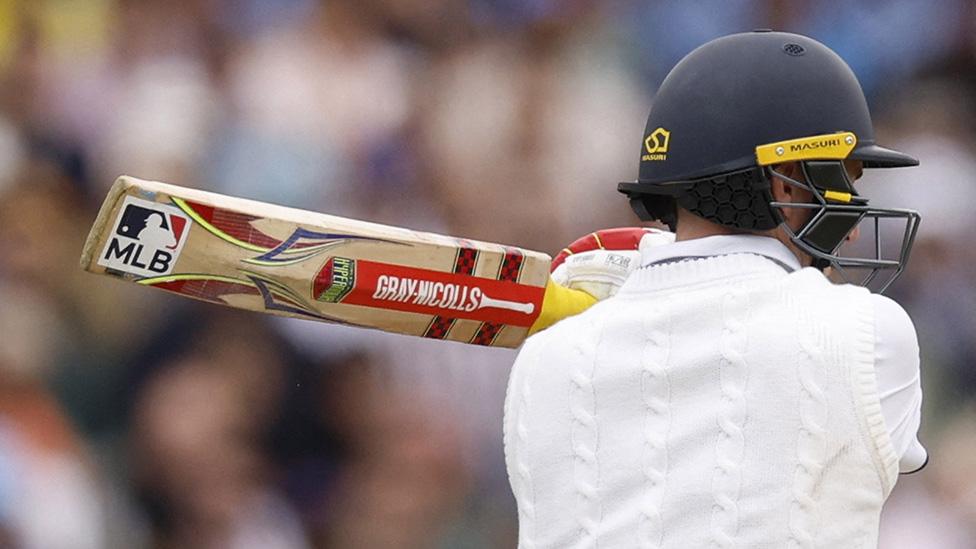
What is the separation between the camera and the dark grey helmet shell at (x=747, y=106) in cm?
187

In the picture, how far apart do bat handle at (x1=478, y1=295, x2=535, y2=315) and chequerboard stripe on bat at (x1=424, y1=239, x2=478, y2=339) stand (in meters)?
0.05

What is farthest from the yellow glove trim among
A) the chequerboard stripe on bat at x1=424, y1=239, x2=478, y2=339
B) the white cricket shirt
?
the white cricket shirt

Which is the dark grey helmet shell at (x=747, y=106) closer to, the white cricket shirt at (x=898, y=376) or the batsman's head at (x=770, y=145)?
the batsman's head at (x=770, y=145)

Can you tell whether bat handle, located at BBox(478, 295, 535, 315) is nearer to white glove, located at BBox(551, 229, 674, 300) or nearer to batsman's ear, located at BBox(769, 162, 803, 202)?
white glove, located at BBox(551, 229, 674, 300)

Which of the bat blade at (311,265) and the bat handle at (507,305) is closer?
the bat blade at (311,265)

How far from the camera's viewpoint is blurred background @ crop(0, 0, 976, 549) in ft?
12.5

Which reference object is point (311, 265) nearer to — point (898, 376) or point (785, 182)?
point (785, 182)

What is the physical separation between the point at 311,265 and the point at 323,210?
1766 mm

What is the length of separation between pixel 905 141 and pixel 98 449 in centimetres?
243

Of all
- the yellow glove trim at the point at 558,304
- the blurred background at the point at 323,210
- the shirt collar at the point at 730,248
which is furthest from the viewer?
the blurred background at the point at 323,210

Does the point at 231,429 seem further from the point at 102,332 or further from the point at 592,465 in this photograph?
the point at 592,465

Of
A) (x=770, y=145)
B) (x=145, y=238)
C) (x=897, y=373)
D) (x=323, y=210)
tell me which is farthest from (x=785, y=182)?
(x=323, y=210)

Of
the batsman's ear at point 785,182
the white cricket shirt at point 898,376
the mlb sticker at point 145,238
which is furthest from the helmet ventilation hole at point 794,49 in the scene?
the mlb sticker at point 145,238

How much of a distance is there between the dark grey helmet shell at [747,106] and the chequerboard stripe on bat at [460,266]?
0.43m
